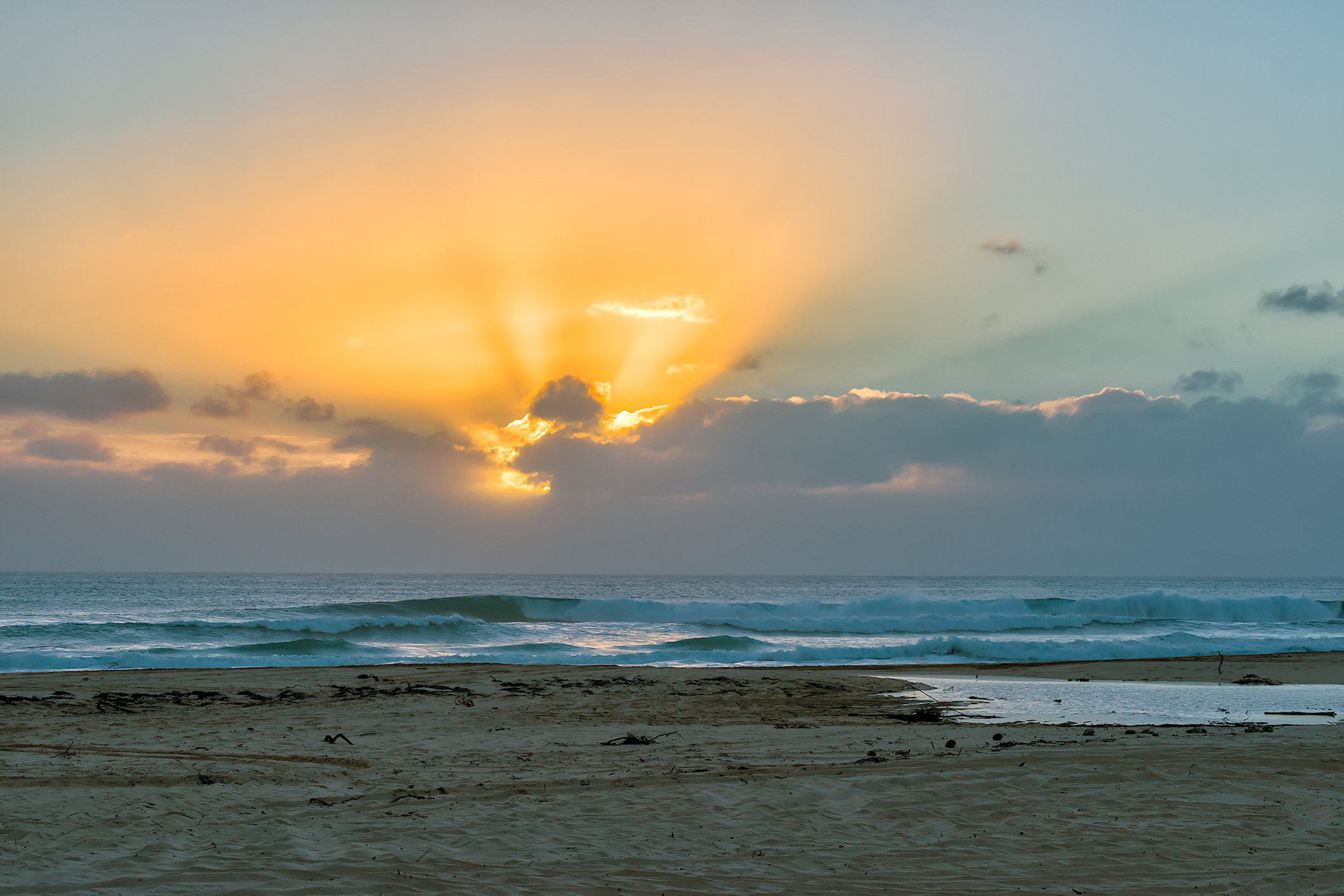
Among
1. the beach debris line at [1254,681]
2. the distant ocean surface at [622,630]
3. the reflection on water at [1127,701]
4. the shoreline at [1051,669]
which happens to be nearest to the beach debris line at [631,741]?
the reflection on water at [1127,701]

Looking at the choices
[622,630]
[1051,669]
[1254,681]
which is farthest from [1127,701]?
[622,630]

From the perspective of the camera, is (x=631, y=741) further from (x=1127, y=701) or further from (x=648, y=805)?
(x=1127, y=701)

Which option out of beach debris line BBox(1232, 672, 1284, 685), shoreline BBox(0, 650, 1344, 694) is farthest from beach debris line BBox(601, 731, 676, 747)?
beach debris line BBox(1232, 672, 1284, 685)

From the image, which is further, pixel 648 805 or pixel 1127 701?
pixel 1127 701

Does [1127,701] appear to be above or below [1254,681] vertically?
above

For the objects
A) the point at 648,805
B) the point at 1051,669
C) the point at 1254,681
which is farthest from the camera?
the point at 1051,669

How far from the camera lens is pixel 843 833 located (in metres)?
7.05

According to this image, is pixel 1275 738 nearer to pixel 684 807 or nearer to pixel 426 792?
pixel 684 807

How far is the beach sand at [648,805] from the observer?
603 centimetres

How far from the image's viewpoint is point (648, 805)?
787 centimetres

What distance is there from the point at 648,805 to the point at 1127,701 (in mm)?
13019

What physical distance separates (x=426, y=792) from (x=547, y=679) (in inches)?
416

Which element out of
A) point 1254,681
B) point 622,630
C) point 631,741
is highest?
point 631,741

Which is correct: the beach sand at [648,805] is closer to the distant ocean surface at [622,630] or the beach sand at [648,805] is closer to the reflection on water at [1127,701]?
the reflection on water at [1127,701]
